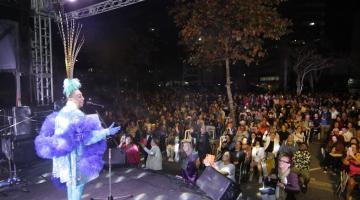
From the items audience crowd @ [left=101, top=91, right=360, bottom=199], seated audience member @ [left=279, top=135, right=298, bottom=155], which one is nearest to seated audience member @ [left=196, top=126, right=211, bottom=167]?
audience crowd @ [left=101, top=91, right=360, bottom=199]

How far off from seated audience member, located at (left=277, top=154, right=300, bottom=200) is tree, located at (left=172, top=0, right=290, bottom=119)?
6.16 metres

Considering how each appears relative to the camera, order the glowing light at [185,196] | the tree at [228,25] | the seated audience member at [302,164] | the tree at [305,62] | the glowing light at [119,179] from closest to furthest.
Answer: the glowing light at [185,196] < the glowing light at [119,179] < the seated audience member at [302,164] < the tree at [228,25] < the tree at [305,62]

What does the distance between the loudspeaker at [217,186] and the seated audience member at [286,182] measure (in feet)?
5.10

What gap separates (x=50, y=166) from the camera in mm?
9031

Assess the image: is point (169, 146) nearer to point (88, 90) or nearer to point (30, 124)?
point (30, 124)

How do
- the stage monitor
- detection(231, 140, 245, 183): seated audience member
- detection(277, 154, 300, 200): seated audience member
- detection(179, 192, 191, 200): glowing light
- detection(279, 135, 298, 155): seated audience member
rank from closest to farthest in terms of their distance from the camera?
detection(179, 192, 191, 200): glowing light → detection(277, 154, 300, 200): seated audience member → detection(231, 140, 245, 183): seated audience member → detection(279, 135, 298, 155): seated audience member → the stage monitor

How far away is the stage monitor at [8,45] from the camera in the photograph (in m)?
9.84

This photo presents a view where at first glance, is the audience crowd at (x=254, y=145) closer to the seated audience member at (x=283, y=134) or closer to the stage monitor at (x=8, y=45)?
the seated audience member at (x=283, y=134)

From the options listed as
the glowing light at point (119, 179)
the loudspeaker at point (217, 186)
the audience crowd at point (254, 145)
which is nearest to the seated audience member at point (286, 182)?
the audience crowd at point (254, 145)

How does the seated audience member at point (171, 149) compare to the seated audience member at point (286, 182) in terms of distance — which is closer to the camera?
the seated audience member at point (286, 182)

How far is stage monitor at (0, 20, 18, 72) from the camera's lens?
387 inches

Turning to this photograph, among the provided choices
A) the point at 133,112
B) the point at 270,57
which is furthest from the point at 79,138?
the point at 270,57

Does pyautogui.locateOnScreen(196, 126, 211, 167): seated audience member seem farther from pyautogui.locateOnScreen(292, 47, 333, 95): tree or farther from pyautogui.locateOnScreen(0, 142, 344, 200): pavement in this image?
pyautogui.locateOnScreen(292, 47, 333, 95): tree

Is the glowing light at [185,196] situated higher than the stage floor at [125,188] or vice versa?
the stage floor at [125,188]
